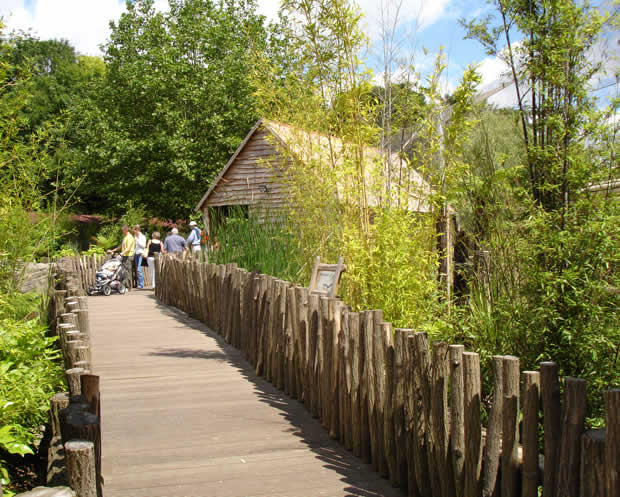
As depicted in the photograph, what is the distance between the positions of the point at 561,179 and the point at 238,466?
2563 mm

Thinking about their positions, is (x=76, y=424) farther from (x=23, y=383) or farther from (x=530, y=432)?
(x=530, y=432)

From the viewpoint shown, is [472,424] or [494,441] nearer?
[494,441]

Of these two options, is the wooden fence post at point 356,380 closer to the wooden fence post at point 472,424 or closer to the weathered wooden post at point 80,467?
the wooden fence post at point 472,424

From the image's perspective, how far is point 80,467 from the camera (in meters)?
2.38

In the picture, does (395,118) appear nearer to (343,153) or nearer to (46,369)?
(343,153)

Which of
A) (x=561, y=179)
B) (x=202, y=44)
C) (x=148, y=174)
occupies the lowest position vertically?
(x=561, y=179)

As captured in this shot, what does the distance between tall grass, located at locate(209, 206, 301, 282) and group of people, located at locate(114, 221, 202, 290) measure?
5303mm

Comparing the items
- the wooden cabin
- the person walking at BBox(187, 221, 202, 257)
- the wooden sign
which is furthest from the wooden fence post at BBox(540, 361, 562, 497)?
the person walking at BBox(187, 221, 202, 257)

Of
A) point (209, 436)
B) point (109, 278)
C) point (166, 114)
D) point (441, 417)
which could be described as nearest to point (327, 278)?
point (209, 436)

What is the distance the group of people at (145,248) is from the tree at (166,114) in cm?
920

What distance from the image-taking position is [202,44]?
28.5 m

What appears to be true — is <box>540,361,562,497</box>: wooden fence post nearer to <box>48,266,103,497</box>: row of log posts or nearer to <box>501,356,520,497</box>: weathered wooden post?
<box>501,356,520,497</box>: weathered wooden post

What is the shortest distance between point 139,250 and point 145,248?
0.16 metres

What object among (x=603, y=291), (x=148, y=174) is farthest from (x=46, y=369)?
(x=148, y=174)
